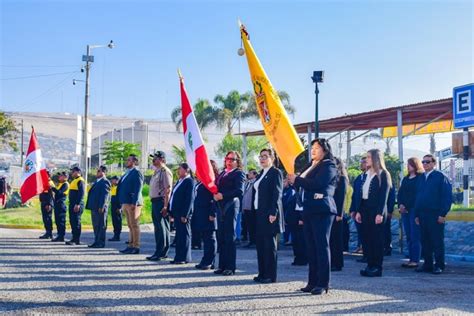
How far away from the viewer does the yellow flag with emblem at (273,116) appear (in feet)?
24.1

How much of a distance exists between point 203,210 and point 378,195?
268cm

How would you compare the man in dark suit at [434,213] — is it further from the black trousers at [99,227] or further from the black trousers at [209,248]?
the black trousers at [99,227]

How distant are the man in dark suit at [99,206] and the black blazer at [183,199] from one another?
3.39 metres

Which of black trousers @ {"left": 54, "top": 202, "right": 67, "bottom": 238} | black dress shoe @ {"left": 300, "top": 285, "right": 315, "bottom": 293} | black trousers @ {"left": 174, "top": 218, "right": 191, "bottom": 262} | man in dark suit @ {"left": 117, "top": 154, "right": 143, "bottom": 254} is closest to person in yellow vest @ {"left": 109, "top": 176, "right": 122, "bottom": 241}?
black trousers @ {"left": 54, "top": 202, "right": 67, "bottom": 238}

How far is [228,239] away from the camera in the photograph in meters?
8.89

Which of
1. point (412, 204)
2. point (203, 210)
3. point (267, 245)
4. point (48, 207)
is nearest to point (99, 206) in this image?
point (48, 207)

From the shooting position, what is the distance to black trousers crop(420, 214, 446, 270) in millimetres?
9398

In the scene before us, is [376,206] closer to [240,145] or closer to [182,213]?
[182,213]

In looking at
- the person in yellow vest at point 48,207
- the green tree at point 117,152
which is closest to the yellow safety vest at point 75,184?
the person in yellow vest at point 48,207

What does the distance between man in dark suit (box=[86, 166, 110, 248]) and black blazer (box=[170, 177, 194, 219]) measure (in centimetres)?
339

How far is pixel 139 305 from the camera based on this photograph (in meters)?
6.30

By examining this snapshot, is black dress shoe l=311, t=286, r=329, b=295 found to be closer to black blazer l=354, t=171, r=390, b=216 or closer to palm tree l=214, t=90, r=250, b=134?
black blazer l=354, t=171, r=390, b=216

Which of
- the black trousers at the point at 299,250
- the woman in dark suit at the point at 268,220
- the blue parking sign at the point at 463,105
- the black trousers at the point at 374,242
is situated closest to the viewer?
the woman in dark suit at the point at 268,220

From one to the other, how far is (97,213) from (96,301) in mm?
6959
